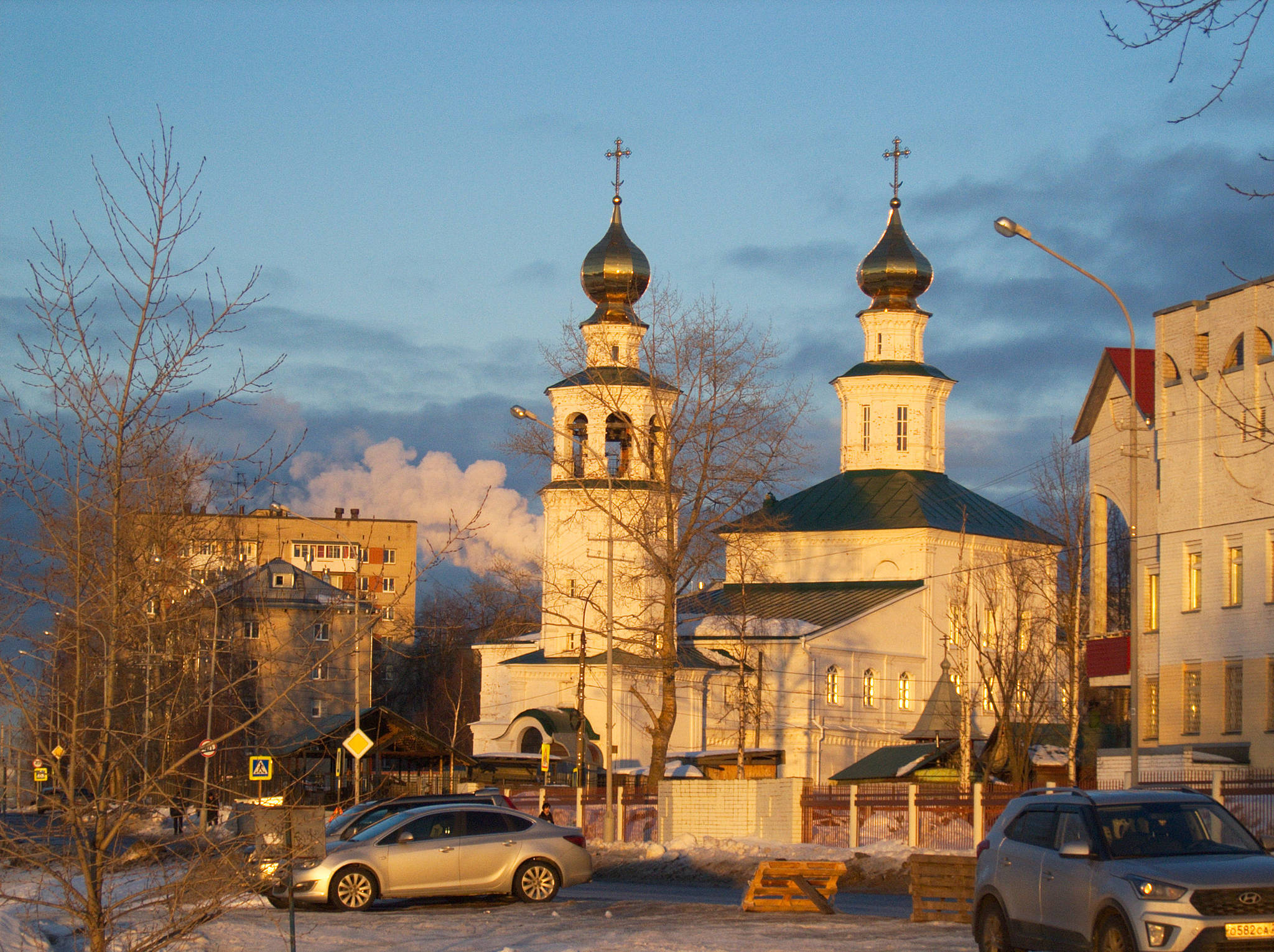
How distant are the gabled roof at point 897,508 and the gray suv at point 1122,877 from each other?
1916 inches

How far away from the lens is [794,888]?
19.8 meters

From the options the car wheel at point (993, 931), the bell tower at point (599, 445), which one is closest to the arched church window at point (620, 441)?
the bell tower at point (599, 445)

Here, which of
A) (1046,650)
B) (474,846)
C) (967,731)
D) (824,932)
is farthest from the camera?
(1046,650)

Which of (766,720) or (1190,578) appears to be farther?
(766,720)

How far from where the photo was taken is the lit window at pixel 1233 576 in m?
32.9

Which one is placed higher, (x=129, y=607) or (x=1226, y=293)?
(x=1226, y=293)

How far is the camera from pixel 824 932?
1652 cm

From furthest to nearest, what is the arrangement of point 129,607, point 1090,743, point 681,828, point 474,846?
1. point 1090,743
2. point 681,828
3. point 474,846
4. point 129,607

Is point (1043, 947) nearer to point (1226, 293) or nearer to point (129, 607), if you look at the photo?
point (129, 607)

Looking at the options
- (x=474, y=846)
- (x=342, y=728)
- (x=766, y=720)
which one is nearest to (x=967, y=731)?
(x=766, y=720)

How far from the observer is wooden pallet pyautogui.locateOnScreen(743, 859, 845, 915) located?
64.5ft

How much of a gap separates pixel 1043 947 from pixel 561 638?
154ft

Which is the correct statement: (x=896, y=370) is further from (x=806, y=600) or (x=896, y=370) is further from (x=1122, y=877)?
(x=1122, y=877)

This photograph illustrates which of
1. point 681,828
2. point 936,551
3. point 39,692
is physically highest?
point 936,551
